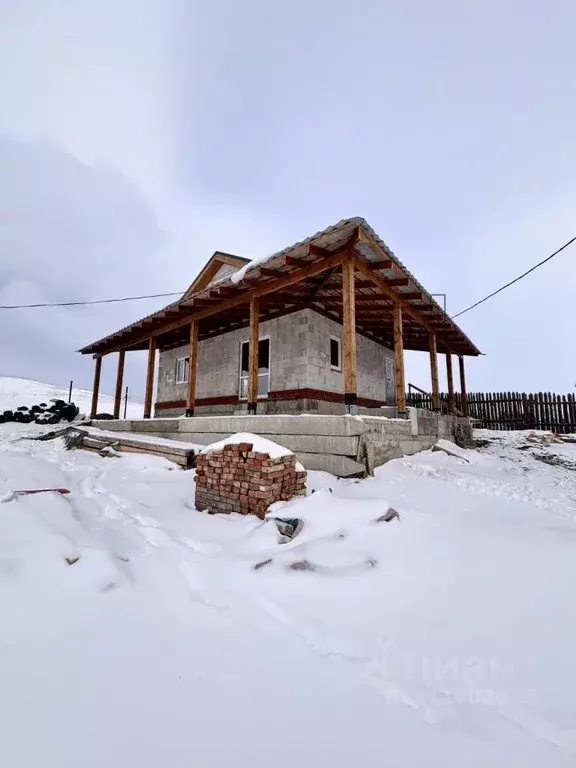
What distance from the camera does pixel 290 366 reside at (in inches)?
421

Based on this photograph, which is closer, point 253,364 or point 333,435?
point 333,435

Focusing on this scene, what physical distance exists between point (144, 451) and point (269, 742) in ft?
20.8

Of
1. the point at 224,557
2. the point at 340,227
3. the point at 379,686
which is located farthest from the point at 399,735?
the point at 340,227

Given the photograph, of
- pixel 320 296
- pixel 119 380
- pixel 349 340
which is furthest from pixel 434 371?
pixel 119 380

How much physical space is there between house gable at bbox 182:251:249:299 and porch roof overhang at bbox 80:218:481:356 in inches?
96.4

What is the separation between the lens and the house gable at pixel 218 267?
523 inches

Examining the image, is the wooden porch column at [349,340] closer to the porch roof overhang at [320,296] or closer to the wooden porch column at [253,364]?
the porch roof overhang at [320,296]

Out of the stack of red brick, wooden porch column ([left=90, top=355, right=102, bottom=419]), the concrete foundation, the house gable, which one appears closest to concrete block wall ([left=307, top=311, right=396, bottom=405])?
the concrete foundation

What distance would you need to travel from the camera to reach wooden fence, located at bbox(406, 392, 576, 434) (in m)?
15.0

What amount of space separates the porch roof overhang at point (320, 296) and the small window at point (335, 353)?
2.51 ft

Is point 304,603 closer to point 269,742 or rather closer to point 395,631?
point 395,631

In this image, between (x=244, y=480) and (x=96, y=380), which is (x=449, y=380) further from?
(x=96, y=380)

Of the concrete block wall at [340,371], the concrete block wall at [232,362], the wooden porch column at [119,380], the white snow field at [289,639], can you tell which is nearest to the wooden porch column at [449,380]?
the concrete block wall at [340,371]

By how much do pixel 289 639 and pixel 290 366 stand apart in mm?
8897
